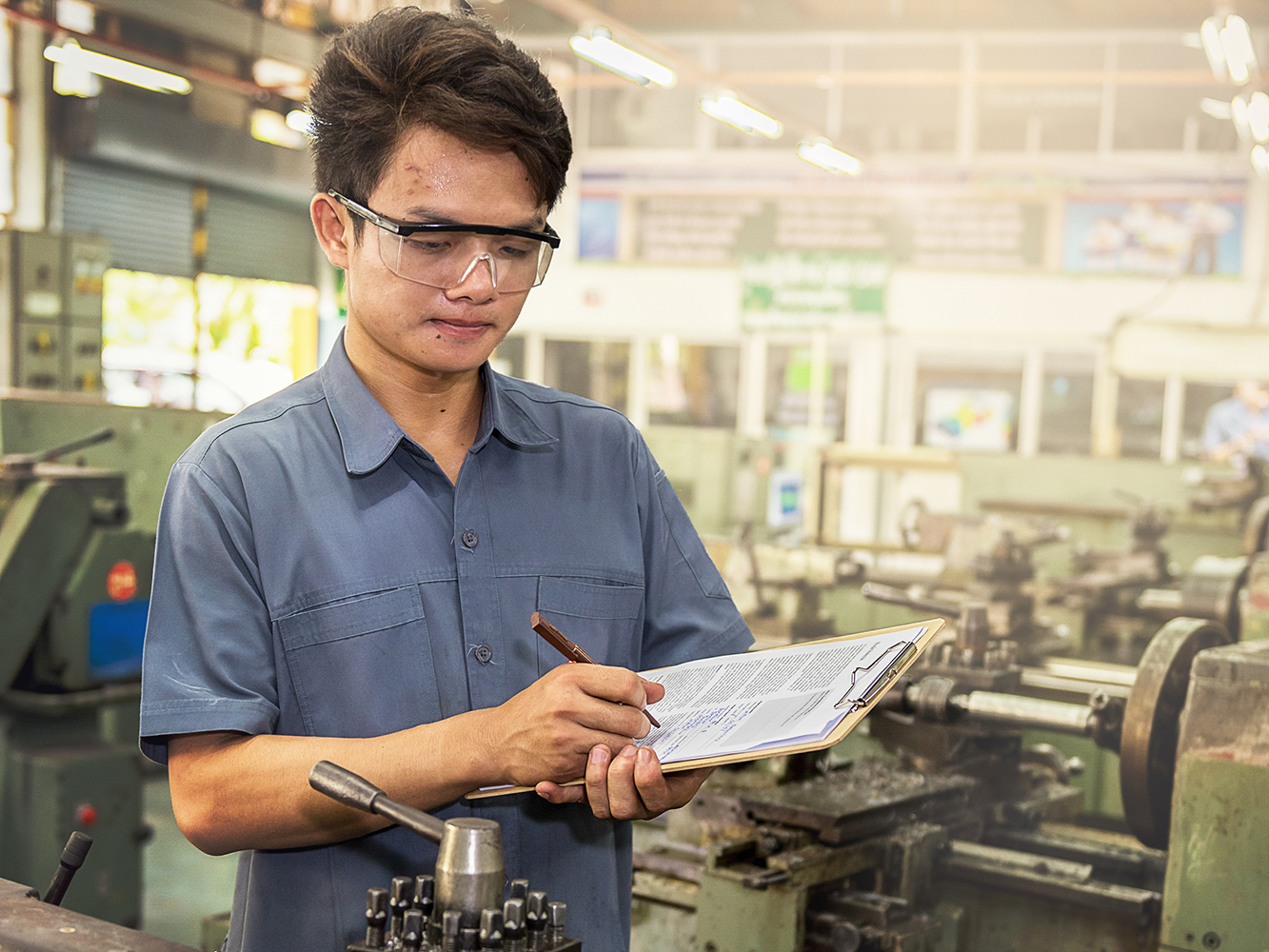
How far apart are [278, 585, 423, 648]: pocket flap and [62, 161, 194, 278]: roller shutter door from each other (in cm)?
613

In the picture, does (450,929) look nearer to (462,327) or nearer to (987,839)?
(462,327)

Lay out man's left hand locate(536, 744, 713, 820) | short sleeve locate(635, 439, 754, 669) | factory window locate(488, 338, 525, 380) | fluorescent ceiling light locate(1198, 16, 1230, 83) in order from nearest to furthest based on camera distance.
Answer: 1. man's left hand locate(536, 744, 713, 820)
2. short sleeve locate(635, 439, 754, 669)
3. fluorescent ceiling light locate(1198, 16, 1230, 83)
4. factory window locate(488, 338, 525, 380)

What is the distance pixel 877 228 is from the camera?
8.26 metres

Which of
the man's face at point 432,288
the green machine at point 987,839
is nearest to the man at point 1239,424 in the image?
the green machine at point 987,839

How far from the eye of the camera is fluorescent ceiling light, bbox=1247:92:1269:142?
6129 mm

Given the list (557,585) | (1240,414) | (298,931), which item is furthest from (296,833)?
(1240,414)

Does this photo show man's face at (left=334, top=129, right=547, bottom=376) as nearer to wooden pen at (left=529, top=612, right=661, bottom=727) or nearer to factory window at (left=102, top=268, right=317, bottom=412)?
wooden pen at (left=529, top=612, right=661, bottom=727)

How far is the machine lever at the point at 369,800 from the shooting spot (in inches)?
29.7

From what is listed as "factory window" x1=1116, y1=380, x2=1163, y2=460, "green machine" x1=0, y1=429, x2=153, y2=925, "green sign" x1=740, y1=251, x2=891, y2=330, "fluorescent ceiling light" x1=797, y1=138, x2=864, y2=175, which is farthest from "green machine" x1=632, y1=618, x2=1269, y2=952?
"green sign" x1=740, y1=251, x2=891, y2=330

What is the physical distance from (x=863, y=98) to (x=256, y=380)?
455 centimetres

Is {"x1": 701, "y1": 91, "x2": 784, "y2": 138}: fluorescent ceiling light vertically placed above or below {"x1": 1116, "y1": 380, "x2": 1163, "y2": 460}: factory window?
above

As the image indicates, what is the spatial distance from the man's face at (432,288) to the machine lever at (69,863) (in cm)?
50

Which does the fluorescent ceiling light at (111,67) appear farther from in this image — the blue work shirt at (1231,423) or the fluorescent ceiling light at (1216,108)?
the blue work shirt at (1231,423)

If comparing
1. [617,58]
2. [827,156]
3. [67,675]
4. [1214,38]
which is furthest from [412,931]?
[827,156]
